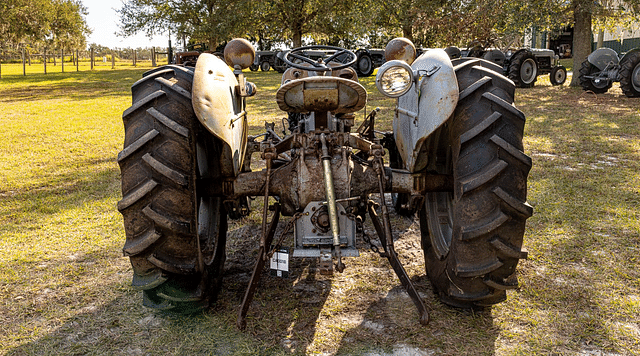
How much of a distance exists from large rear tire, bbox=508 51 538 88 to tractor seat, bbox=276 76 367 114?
1609 centimetres

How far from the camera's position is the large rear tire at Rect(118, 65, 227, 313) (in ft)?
9.02

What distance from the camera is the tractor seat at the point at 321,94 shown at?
10.2 ft

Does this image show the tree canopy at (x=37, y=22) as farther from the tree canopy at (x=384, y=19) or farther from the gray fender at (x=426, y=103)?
the gray fender at (x=426, y=103)

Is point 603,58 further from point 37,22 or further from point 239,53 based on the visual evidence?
point 37,22

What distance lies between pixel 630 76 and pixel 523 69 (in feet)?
15.1

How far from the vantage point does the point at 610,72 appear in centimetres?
1491

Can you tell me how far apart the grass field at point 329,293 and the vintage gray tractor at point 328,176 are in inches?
8.5

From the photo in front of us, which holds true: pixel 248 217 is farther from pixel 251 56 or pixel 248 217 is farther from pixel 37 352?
pixel 37 352

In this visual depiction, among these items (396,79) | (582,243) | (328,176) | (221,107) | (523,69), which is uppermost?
(523,69)

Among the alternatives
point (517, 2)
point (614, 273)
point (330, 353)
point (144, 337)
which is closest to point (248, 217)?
point (144, 337)

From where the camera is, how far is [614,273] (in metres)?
3.74

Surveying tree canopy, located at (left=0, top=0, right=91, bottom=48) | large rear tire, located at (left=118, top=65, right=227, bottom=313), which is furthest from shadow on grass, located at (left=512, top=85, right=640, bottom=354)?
tree canopy, located at (left=0, top=0, right=91, bottom=48)

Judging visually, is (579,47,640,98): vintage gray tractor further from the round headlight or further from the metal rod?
the metal rod

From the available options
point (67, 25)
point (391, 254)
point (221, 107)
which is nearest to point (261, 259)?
point (391, 254)
